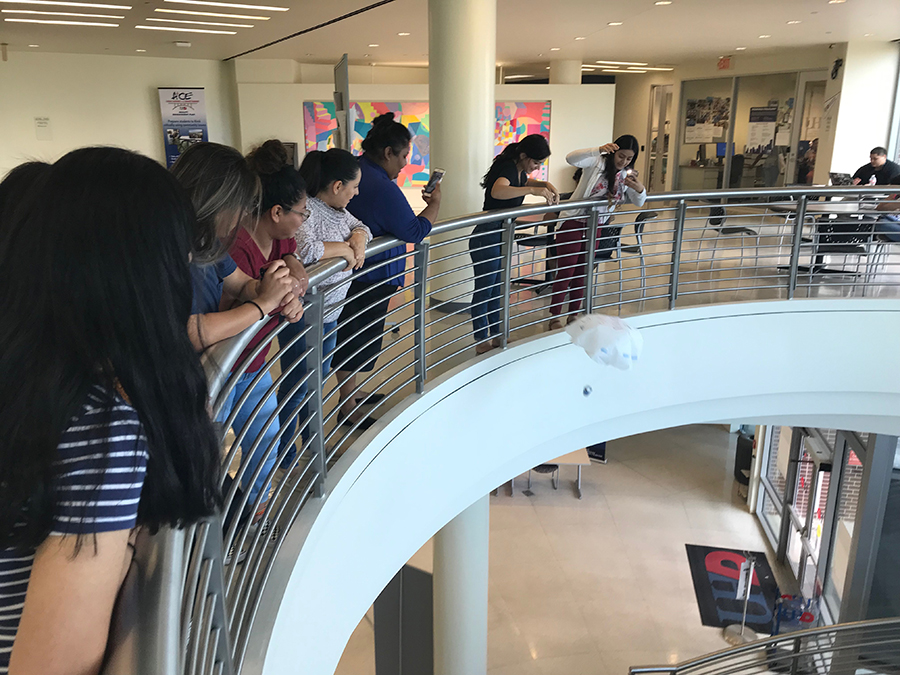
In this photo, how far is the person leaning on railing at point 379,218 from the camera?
3350 millimetres

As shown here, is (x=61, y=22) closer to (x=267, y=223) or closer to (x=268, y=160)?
(x=268, y=160)

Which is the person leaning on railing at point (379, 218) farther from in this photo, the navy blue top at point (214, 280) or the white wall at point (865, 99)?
the white wall at point (865, 99)

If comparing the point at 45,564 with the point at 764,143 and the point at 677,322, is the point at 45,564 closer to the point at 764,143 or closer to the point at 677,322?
the point at 677,322

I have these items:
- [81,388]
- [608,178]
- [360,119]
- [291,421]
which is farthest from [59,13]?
[81,388]

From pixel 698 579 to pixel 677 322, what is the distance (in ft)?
21.6

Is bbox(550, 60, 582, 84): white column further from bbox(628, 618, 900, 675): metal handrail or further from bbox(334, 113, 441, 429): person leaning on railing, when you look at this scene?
bbox(334, 113, 441, 429): person leaning on railing

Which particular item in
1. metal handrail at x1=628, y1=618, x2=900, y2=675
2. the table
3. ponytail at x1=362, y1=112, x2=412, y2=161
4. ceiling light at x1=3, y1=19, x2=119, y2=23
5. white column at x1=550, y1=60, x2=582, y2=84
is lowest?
the table

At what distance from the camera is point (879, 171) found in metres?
8.31

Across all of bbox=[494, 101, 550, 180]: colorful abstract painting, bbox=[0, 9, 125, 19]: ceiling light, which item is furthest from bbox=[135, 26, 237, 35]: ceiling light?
bbox=[494, 101, 550, 180]: colorful abstract painting

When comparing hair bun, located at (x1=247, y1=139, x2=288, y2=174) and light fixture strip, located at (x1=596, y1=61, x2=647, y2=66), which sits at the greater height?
light fixture strip, located at (x1=596, y1=61, x2=647, y2=66)

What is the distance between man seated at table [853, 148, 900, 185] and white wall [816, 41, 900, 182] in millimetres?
4031

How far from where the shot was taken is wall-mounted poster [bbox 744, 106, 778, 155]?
48.5ft

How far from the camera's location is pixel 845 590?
7.54 metres

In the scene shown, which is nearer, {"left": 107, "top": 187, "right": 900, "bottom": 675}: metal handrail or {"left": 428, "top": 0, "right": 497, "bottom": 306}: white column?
{"left": 107, "top": 187, "right": 900, "bottom": 675}: metal handrail
